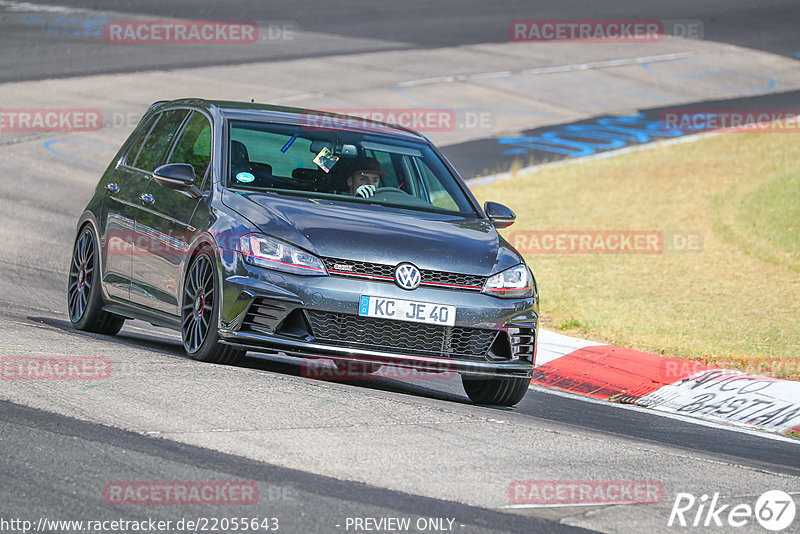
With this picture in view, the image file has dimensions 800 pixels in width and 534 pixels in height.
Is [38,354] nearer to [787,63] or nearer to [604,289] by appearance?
[604,289]

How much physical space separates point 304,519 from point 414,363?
111 inches

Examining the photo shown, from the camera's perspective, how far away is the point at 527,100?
2822 cm

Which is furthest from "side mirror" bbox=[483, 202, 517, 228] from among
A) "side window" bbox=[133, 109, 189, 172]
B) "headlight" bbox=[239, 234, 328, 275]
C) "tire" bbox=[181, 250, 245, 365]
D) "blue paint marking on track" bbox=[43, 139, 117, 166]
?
"blue paint marking on track" bbox=[43, 139, 117, 166]

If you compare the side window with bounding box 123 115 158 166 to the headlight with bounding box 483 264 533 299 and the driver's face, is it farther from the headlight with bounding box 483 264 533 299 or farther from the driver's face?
the headlight with bounding box 483 264 533 299

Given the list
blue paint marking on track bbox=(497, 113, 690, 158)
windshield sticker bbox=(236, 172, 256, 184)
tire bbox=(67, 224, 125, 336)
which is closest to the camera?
windshield sticker bbox=(236, 172, 256, 184)

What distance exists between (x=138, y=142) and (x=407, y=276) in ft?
10.9

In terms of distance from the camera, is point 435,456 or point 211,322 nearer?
point 435,456

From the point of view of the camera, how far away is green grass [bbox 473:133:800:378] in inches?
465

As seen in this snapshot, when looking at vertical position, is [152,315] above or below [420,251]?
below

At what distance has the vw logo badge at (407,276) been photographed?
759 cm

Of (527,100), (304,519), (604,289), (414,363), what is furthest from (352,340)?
(527,100)

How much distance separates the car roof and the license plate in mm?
1953

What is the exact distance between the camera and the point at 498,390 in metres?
8.46

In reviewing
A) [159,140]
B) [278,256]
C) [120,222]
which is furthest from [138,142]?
[278,256]
